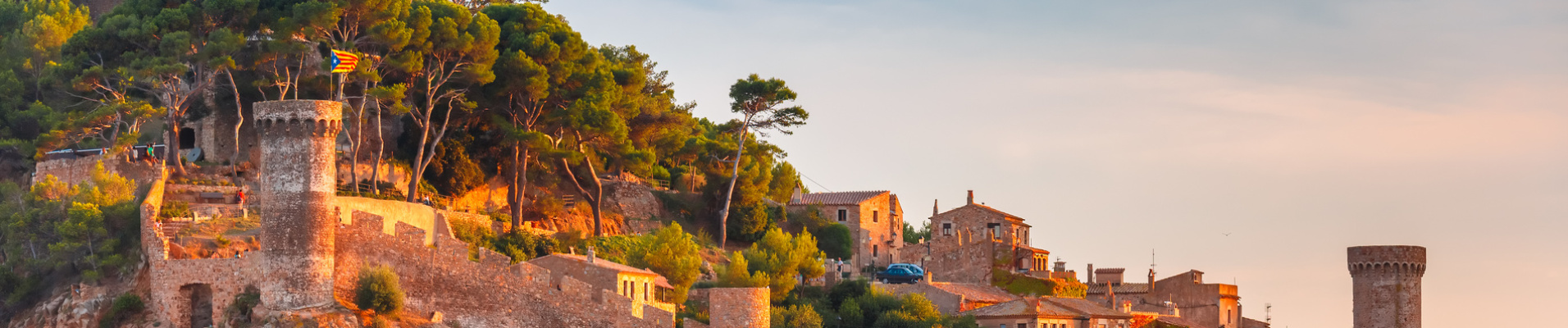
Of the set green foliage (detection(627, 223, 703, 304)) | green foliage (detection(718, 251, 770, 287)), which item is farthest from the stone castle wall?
green foliage (detection(718, 251, 770, 287))

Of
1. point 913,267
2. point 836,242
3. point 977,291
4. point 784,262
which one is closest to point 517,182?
point 784,262

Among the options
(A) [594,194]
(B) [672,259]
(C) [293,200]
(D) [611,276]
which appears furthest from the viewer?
(A) [594,194]

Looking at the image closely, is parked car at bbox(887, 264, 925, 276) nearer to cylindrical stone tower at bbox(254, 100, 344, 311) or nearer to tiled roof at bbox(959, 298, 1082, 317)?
tiled roof at bbox(959, 298, 1082, 317)

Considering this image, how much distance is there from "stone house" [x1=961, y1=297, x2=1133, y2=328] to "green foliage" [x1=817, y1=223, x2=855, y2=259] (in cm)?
1004

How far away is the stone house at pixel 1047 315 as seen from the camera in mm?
55281

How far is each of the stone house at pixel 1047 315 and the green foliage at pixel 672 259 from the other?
809cm

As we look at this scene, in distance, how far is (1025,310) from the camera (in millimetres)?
55375

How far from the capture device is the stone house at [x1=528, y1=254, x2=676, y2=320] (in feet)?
156

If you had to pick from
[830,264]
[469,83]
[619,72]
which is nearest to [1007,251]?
[830,264]

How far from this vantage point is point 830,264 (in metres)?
60.4

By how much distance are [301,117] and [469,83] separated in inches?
462

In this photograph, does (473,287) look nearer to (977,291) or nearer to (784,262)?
(784,262)

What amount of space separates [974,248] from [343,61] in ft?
69.6

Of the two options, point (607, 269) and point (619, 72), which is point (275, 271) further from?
point (619, 72)
